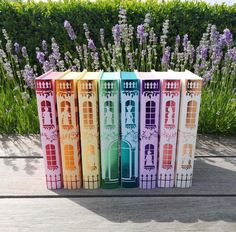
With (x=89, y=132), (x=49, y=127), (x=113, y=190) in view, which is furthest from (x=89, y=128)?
(x=113, y=190)

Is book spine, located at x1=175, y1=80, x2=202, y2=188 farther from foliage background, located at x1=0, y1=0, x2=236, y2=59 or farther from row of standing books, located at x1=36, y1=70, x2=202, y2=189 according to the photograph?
foliage background, located at x1=0, y1=0, x2=236, y2=59

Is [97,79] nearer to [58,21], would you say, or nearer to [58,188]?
[58,188]

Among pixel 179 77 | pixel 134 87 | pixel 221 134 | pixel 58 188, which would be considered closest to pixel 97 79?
pixel 134 87

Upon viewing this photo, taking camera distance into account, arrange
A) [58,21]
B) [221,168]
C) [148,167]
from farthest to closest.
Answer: [58,21] < [221,168] < [148,167]

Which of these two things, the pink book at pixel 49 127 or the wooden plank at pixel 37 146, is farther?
the wooden plank at pixel 37 146

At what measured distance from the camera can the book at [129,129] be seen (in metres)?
0.93

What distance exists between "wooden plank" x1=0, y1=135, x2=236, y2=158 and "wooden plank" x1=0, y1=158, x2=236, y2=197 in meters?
0.07

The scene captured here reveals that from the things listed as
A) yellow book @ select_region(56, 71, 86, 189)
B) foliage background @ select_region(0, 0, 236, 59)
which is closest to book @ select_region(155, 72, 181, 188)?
yellow book @ select_region(56, 71, 86, 189)

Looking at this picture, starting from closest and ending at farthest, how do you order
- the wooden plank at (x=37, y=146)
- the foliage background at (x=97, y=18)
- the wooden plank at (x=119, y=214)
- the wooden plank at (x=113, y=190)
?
the wooden plank at (x=119, y=214) < the wooden plank at (x=113, y=190) < the wooden plank at (x=37, y=146) < the foliage background at (x=97, y=18)

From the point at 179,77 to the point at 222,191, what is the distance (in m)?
0.40

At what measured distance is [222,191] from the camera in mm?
1014

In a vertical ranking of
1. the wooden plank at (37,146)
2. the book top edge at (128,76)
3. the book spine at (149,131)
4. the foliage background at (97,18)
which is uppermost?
the foliage background at (97,18)

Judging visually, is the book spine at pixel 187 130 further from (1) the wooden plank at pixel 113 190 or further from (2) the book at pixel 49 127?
(2) the book at pixel 49 127

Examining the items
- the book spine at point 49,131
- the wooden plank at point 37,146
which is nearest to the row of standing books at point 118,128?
the book spine at point 49,131
